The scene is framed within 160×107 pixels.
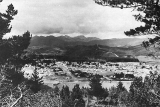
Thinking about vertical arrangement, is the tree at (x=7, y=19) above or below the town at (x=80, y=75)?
above

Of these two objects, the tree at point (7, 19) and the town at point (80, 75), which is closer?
the tree at point (7, 19)

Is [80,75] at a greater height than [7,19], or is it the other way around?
[7,19]

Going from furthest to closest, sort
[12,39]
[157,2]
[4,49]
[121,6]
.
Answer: [12,39] < [4,49] < [121,6] < [157,2]

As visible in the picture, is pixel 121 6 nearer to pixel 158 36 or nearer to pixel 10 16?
pixel 158 36

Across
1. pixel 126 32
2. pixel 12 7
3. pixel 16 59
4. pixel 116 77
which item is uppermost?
pixel 12 7

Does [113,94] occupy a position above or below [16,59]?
below

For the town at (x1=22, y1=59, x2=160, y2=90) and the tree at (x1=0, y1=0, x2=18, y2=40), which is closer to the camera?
the tree at (x1=0, y1=0, x2=18, y2=40)

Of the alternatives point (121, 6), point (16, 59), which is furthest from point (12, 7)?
point (121, 6)

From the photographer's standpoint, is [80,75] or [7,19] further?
[80,75]

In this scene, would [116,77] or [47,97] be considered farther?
[116,77]

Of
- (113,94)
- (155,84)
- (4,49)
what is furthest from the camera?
(113,94)

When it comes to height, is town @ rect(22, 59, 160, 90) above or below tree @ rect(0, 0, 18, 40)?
below
